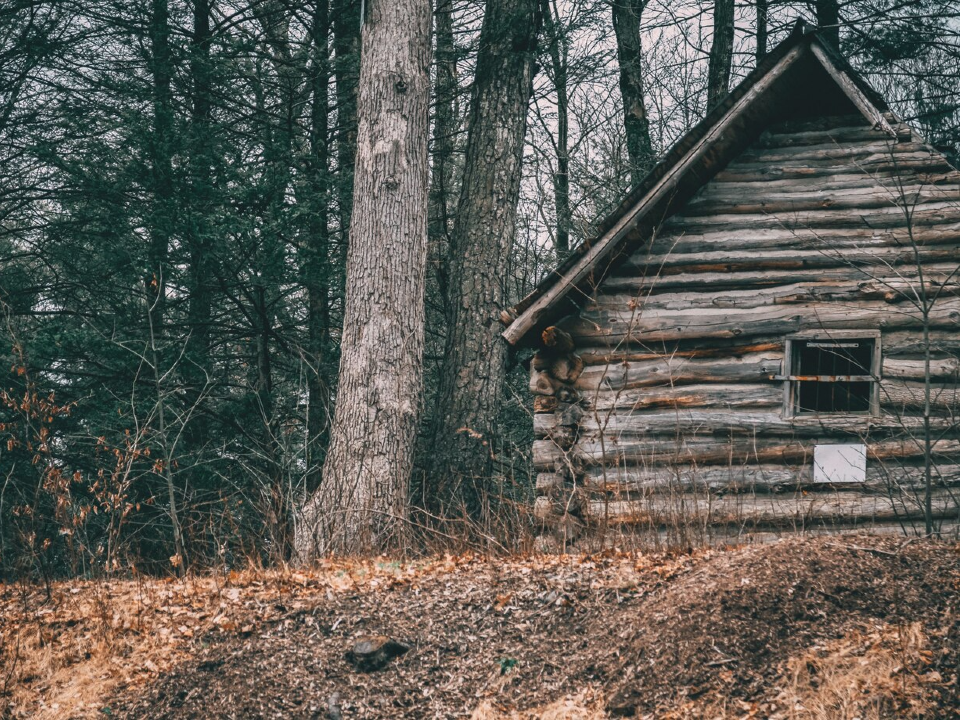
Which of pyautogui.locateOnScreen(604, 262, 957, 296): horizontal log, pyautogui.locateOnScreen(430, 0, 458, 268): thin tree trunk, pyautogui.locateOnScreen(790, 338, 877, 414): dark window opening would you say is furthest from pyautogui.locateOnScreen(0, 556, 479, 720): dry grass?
pyautogui.locateOnScreen(430, 0, 458, 268): thin tree trunk

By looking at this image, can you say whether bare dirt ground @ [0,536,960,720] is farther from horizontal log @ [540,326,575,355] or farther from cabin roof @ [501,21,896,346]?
cabin roof @ [501,21,896,346]

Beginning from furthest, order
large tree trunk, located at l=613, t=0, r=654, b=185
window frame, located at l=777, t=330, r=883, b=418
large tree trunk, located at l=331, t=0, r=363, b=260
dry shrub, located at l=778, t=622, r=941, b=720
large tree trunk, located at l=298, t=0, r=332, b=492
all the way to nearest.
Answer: large tree trunk, located at l=613, t=0, r=654, b=185 → large tree trunk, located at l=331, t=0, r=363, b=260 → large tree trunk, located at l=298, t=0, r=332, b=492 → window frame, located at l=777, t=330, r=883, b=418 → dry shrub, located at l=778, t=622, r=941, b=720

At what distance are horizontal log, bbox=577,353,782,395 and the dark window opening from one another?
29 cm

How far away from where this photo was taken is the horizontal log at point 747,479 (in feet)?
22.7

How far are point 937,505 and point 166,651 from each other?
21.1ft

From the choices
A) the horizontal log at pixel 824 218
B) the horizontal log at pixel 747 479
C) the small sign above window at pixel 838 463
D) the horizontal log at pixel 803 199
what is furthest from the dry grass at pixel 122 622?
the horizontal log at pixel 803 199

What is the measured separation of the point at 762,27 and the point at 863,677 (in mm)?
13120

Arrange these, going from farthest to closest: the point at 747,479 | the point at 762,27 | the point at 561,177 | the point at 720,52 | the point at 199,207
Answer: the point at 561,177 → the point at 762,27 → the point at 720,52 → the point at 199,207 → the point at 747,479

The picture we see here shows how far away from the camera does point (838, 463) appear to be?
699 centimetres

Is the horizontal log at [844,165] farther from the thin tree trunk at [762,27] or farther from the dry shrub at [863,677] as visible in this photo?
the thin tree trunk at [762,27]

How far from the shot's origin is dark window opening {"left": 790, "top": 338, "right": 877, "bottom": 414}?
7066mm

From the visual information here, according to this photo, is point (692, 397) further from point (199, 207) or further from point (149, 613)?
point (199, 207)

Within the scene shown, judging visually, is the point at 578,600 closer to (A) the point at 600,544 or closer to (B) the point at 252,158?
(A) the point at 600,544

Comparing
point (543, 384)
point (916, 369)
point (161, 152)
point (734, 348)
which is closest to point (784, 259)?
point (734, 348)
